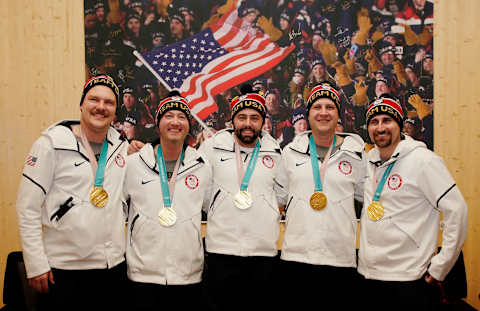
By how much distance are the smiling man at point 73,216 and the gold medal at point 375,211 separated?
1997 millimetres

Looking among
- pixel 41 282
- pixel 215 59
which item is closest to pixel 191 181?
pixel 41 282

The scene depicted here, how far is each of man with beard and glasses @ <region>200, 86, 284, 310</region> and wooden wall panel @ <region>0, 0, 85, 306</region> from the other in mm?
2604

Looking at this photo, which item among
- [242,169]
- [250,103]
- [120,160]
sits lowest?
[242,169]

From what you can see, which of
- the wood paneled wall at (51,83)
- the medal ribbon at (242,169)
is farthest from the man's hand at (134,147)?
the wood paneled wall at (51,83)

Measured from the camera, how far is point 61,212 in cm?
258

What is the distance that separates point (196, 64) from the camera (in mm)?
4680

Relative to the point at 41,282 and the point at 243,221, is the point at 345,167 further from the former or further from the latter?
the point at 41,282

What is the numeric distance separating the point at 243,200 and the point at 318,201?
627 mm

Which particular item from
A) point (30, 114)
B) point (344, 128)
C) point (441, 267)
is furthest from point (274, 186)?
point (30, 114)

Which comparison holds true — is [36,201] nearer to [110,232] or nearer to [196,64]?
[110,232]

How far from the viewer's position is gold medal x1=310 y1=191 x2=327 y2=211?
9.66 feet

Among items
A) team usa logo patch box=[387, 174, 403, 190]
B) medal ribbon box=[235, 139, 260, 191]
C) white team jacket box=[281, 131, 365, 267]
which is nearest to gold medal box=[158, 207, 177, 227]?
medal ribbon box=[235, 139, 260, 191]

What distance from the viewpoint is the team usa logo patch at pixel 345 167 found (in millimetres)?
3061

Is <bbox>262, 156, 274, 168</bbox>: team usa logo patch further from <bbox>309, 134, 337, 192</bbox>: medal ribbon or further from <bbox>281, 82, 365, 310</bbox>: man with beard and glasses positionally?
<bbox>309, 134, 337, 192</bbox>: medal ribbon
